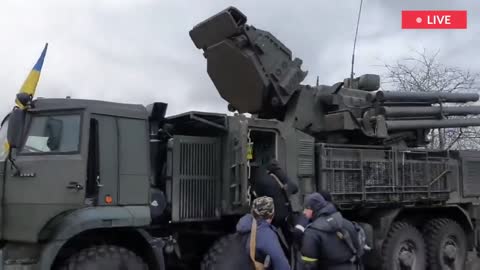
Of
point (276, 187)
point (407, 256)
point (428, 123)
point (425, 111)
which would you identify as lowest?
point (407, 256)

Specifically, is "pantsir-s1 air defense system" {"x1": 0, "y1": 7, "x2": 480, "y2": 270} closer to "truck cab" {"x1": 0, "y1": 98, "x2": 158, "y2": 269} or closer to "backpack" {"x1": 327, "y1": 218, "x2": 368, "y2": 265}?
"truck cab" {"x1": 0, "y1": 98, "x2": 158, "y2": 269}

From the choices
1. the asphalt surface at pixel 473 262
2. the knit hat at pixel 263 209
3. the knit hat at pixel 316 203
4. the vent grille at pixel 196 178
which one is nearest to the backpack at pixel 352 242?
the knit hat at pixel 316 203

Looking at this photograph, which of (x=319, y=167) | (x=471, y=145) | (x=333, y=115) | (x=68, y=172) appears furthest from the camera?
(x=471, y=145)

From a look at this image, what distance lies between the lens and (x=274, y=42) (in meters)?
8.18

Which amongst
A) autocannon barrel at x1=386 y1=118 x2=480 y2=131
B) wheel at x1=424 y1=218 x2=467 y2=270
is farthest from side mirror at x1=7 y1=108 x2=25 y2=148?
wheel at x1=424 y1=218 x2=467 y2=270

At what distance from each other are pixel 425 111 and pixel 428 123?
0.21 metres

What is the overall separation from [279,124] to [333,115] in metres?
1.44

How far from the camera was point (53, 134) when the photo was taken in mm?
5922

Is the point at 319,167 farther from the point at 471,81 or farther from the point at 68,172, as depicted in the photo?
the point at 471,81

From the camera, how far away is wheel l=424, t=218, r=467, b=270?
9305 mm

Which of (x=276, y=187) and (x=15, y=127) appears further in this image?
(x=276, y=187)

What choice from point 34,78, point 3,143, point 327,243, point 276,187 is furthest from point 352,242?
point 3,143

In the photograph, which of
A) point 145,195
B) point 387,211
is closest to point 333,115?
point 387,211

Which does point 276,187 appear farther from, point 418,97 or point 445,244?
point 445,244
